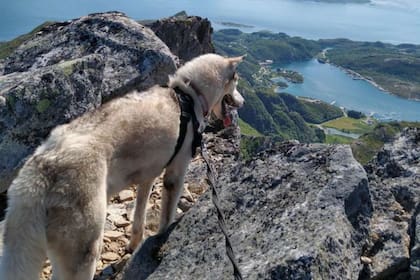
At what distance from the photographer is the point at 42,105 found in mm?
6945

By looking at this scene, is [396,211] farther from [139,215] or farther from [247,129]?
[247,129]

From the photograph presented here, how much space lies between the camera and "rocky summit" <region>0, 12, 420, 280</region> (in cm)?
461

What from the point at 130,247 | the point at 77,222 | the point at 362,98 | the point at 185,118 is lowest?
the point at 362,98

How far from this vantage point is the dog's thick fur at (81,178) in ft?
13.5

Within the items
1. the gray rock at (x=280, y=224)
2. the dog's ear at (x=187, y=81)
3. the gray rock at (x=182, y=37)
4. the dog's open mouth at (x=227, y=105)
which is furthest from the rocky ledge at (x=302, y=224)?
the gray rock at (x=182, y=37)

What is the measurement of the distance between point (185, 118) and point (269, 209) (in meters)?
1.84

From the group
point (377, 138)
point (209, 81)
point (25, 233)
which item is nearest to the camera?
point (25, 233)

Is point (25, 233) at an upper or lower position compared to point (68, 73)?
lower

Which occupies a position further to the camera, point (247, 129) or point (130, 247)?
point (247, 129)

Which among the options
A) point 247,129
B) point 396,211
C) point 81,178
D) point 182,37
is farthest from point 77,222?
point 247,129

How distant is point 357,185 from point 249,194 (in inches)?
53.5

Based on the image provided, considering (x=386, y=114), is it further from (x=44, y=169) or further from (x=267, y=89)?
(x=44, y=169)

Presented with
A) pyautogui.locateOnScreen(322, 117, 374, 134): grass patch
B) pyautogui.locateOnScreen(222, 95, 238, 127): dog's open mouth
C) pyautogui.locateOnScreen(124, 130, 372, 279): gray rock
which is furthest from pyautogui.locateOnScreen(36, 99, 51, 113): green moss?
pyautogui.locateOnScreen(322, 117, 374, 134): grass patch

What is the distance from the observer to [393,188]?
238 inches
